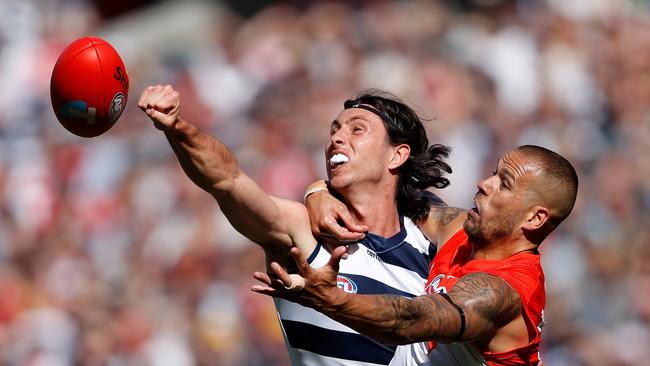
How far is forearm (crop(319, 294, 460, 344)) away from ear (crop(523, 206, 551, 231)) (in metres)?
0.85

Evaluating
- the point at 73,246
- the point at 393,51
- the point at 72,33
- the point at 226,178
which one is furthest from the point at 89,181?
the point at 226,178

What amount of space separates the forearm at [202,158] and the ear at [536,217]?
134 centimetres

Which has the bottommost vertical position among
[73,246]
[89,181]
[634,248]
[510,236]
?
[510,236]

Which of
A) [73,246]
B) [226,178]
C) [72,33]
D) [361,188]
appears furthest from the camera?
[72,33]

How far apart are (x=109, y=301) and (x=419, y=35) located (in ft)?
13.5

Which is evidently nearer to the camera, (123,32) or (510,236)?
(510,236)

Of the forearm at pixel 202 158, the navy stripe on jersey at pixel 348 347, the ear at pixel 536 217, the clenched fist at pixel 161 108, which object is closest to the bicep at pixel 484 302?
the ear at pixel 536 217

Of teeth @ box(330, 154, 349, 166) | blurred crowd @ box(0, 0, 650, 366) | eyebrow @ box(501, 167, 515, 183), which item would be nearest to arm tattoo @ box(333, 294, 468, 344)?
eyebrow @ box(501, 167, 515, 183)

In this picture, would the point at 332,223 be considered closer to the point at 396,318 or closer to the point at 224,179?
the point at 224,179

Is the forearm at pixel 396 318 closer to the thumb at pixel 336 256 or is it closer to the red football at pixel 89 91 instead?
the thumb at pixel 336 256

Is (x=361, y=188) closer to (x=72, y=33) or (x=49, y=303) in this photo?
(x=49, y=303)

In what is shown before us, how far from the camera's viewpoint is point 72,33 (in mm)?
12477

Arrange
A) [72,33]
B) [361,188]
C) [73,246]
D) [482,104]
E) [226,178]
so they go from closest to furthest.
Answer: [226,178] < [361,188] < [482,104] < [73,246] < [72,33]

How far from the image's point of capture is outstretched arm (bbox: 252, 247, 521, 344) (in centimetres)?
368
